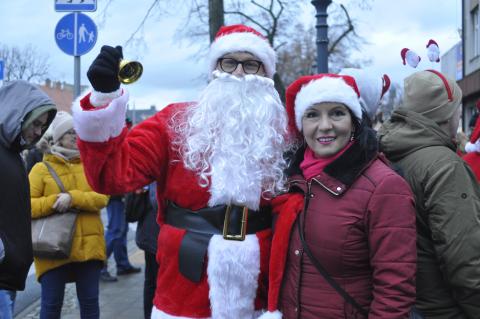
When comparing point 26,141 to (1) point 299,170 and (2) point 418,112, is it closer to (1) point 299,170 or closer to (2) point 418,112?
(1) point 299,170

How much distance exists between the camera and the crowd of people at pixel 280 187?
2.14 meters

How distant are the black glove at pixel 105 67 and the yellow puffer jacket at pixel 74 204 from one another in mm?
2281

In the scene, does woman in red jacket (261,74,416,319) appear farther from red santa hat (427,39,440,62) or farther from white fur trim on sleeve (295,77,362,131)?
red santa hat (427,39,440,62)

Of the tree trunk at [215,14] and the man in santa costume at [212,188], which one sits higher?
the tree trunk at [215,14]

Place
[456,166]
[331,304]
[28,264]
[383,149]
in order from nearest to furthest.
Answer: [331,304], [456,166], [383,149], [28,264]

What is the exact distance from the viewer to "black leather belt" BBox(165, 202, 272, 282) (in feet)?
8.14

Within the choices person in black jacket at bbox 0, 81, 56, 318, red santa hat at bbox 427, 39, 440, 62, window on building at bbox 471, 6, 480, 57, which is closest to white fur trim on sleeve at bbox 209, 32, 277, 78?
red santa hat at bbox 427, 39, 440, 62

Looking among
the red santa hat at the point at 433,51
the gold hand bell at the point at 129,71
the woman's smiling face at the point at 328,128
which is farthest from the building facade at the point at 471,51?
the gold hand bell at the point at 129,71

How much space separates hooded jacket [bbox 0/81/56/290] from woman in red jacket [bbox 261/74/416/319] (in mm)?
1409

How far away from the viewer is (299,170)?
2.46 m

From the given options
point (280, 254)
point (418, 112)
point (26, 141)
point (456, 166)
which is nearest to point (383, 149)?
point (418, 112)

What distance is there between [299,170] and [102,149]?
872 mm

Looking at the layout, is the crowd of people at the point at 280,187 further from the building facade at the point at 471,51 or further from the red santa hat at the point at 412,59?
the building facade at the point at 471,51

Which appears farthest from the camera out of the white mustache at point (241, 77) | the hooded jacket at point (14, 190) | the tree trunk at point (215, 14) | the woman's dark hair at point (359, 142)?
the tree trunk at point (215, 14)
